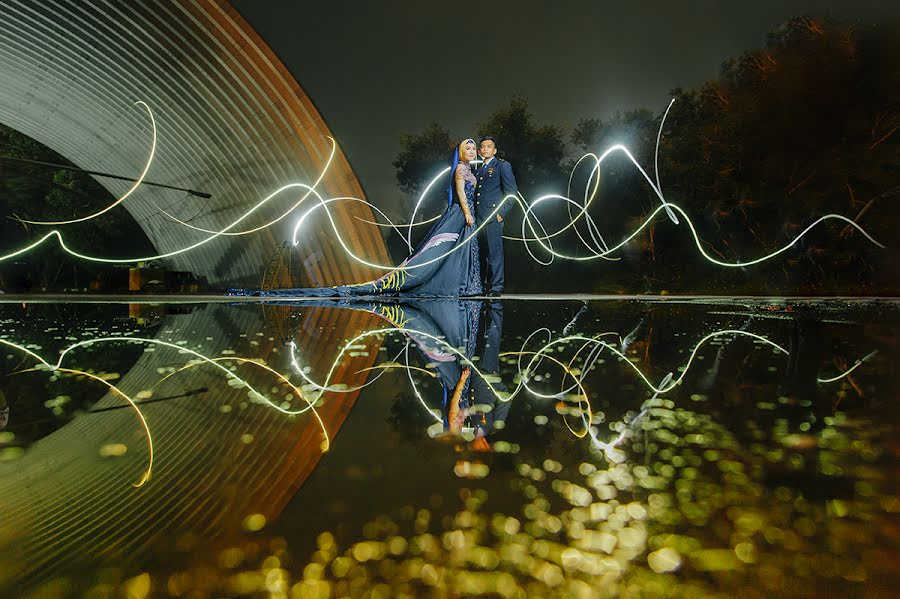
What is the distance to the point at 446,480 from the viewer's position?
1387mm

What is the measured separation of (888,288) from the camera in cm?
1455

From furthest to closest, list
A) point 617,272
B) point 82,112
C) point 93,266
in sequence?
1. point 93,266
2. point 617,272
3. point 82,112

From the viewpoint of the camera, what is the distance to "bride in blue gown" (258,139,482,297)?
10586 millimetres

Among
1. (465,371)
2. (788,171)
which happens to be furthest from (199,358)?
(788,171)

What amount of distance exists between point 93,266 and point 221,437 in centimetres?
2541

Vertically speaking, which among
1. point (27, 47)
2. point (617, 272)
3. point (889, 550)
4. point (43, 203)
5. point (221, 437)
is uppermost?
point (27, 47)

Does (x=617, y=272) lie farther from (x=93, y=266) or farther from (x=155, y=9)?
(x=93, y=266)

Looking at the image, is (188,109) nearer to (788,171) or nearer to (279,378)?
(279,378)

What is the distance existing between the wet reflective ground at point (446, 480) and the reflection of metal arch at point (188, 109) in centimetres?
1171

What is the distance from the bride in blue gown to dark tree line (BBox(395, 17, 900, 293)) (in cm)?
922

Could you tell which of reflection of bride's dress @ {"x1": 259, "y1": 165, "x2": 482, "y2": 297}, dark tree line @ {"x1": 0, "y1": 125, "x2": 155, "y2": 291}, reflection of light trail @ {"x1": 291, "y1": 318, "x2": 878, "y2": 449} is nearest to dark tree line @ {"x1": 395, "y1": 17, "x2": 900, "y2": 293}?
reflection of bride's dress @ {"x1": 259, "y1": 165, "x2": 482, "y2": 297}

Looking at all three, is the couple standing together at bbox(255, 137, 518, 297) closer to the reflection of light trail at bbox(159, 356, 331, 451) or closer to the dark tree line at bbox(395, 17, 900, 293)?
→ the reflection of light trail at bbox(159, 356, 331, 451)

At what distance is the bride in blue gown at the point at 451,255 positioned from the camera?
10586mm

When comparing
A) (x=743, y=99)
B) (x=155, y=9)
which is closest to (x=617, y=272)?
(x=743, y=99)
